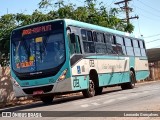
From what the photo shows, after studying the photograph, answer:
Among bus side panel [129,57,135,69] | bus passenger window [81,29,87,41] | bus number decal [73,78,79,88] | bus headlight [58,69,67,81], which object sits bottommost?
bus number decal [73,78,79,88]

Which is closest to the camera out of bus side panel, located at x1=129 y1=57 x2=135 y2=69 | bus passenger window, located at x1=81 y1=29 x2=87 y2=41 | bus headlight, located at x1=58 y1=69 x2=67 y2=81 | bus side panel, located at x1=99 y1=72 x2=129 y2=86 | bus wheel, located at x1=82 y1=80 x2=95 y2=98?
bus headlight, located at x1=58 y1=69 x2=67 y2=81

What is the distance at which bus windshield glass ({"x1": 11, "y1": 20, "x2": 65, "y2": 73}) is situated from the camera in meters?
15.9

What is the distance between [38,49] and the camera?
16.1 m

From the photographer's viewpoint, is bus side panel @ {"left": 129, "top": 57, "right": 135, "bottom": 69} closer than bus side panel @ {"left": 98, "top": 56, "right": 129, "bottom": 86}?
No

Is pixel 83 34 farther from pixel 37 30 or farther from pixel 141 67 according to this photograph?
pixel 141 67

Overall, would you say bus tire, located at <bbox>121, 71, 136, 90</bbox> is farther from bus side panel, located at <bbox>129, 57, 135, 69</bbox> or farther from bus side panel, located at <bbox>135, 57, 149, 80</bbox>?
bus side panel, located at <bbox>135, 57, 149, 80</bbox>

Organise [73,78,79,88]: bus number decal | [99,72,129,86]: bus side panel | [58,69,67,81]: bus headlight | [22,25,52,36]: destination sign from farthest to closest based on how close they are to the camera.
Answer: [99,72,129,86]: bus side panel < [22,25,52,36]: destination sign < [73,78,79,88]: bus number decal < [58,69,67,81]: bus headlight

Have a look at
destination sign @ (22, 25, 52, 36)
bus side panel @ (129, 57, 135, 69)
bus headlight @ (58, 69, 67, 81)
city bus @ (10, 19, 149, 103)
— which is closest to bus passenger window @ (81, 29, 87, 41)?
city bus @ (10, 19, 149, 103)

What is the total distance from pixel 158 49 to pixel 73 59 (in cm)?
5549

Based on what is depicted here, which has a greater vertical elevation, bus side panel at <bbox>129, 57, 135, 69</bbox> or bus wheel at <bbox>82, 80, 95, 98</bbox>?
bus side panel at <bbox>129, 57, 135, 69</bbox>

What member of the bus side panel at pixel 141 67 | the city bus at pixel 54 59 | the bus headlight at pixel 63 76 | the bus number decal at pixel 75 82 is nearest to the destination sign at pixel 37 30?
the city bus at pixel 54 59

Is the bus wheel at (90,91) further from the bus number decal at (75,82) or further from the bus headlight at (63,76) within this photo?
the bus headlight at (63,76)

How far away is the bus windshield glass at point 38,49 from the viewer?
52.0 ft

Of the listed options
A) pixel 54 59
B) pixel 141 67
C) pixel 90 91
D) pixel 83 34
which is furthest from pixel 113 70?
pixel 141 67
